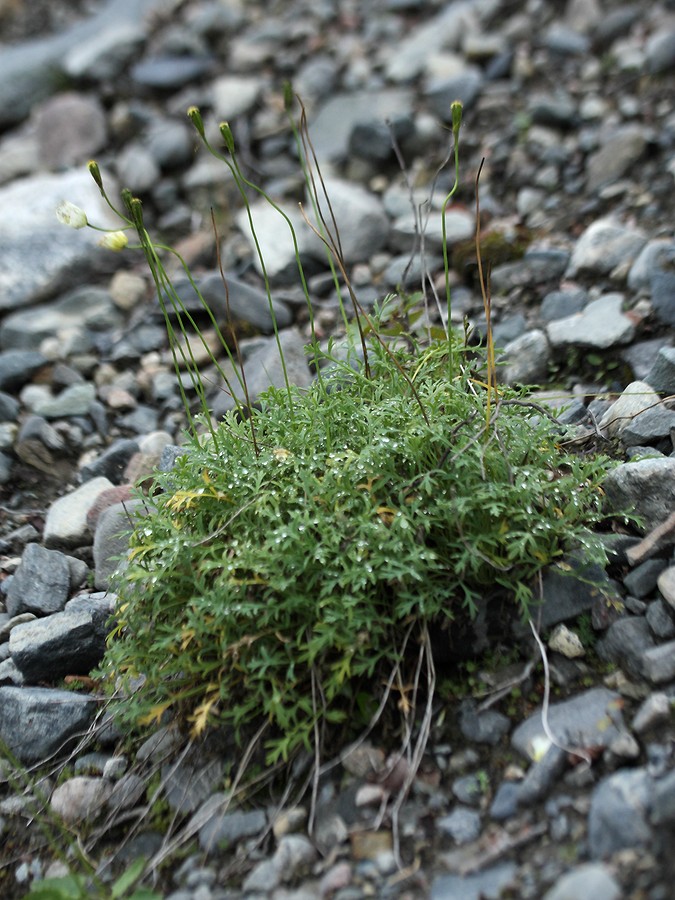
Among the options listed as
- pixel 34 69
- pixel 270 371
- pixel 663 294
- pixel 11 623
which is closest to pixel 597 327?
pixel 663 294

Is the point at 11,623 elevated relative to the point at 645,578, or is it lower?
elevated

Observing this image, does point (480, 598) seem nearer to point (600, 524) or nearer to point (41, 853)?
point (600, 524)

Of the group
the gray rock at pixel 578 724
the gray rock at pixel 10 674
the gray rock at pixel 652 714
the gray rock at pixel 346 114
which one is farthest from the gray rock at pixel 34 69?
the gray rock at pixel 652 714

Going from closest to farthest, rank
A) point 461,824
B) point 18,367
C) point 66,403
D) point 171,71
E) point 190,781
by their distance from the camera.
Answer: point 461,824 < point 190,781 < point 66,403 < point 18,367 < point 171,71

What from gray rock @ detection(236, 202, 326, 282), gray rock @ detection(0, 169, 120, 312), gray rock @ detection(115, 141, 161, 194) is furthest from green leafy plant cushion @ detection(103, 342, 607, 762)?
gray rock @ detection(115, 141, 161, 194)

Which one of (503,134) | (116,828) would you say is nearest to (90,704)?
(116,828)

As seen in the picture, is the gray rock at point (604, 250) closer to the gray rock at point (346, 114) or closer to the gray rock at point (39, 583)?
the gray rock at point (346, 114)

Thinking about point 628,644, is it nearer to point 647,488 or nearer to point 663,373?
point 647,488
